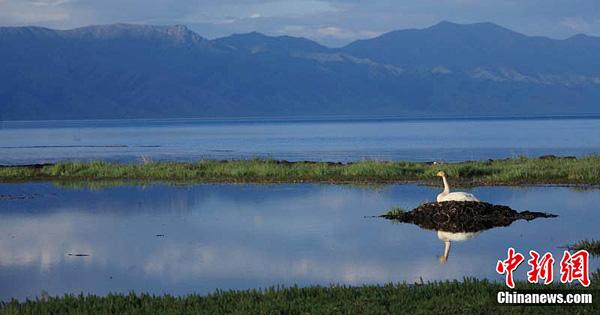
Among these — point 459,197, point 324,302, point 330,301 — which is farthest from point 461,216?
point 324,302

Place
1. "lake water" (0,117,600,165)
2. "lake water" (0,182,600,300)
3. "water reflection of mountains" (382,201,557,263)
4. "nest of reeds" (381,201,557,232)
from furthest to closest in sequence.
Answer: "lake water" (0,117,600,165), "nest of reeds" (381,201,557,232), "water reflection of mountains" (382,201,557,263), "lake water" (0,182,600,300)

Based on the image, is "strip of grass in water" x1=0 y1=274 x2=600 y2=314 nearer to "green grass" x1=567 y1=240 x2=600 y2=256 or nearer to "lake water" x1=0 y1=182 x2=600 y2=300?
"lake water" x1=0 y1=182 x2=600 y2=300

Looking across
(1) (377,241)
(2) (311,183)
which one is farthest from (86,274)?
(2) (311,183)

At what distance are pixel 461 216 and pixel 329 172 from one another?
1414 cm

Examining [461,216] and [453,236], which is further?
[461,216]

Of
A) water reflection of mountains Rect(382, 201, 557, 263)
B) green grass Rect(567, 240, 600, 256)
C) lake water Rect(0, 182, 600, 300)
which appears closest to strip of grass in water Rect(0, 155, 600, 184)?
lake water Rect(0, 182, 600, 300)

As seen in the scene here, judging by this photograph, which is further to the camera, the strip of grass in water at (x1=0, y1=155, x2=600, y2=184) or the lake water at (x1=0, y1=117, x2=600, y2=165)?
the lake water at (x1=0, y1=117, x2=600, y2=165)

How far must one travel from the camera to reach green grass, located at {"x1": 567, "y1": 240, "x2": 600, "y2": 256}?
15.5 metres

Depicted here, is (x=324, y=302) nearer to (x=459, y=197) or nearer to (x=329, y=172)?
(x=459, y=197)

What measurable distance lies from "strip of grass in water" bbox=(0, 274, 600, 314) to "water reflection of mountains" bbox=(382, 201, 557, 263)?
23.1 feet

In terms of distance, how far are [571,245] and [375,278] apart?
185 inches

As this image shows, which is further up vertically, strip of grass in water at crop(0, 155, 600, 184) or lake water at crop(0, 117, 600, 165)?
lake water at crop(0, 117, 600, 165)

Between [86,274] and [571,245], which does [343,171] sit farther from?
[86,274]

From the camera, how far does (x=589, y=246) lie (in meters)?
15.8
